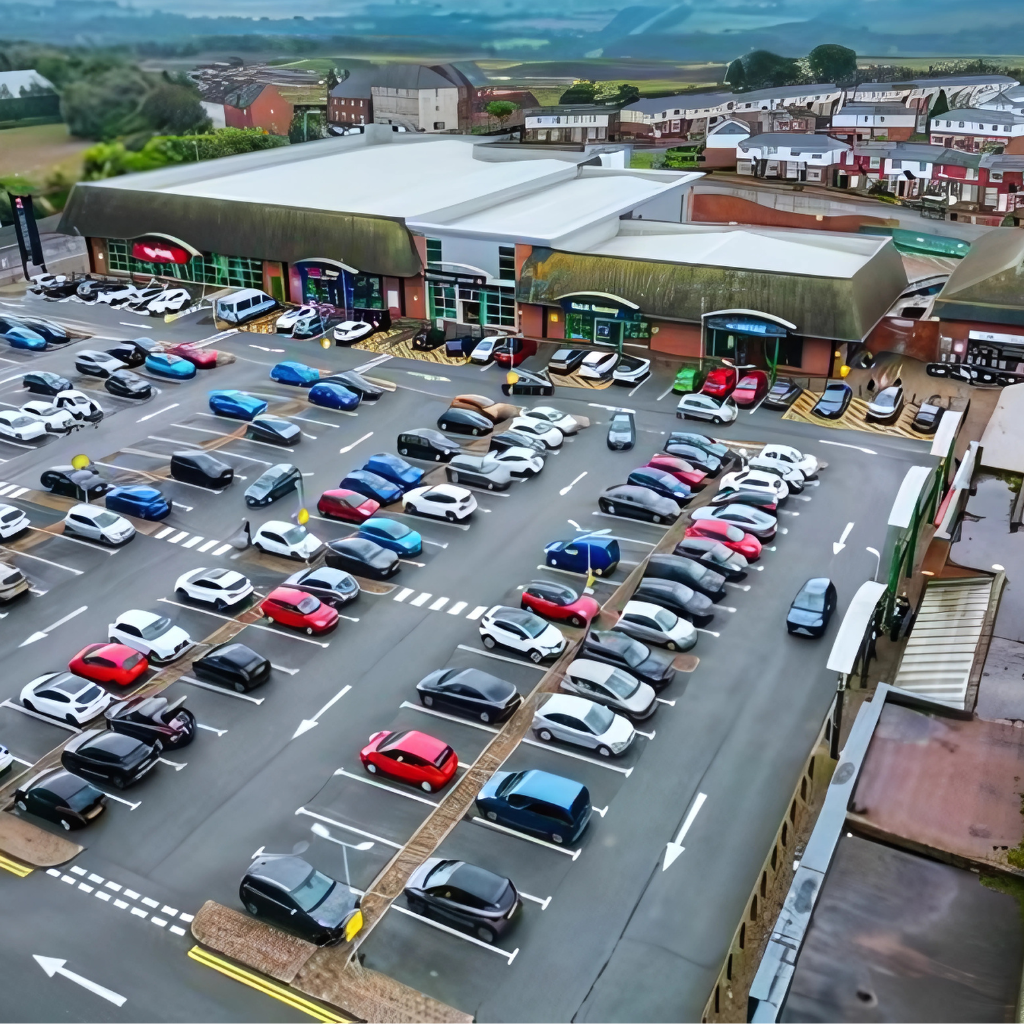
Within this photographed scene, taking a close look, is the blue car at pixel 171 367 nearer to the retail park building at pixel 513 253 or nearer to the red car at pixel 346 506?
the retail park building at pixel 513 253

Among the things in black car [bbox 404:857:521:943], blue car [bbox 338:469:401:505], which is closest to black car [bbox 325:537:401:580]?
blue car [bbox 338:469:401:505]

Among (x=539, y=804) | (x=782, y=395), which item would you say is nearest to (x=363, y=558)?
(x=539, y=804)

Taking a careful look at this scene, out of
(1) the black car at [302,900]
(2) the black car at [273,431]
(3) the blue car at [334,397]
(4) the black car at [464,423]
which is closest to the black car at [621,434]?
(4) the black car at [464,423]

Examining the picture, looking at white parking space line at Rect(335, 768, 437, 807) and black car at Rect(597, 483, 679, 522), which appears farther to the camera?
black car at Rect(597, 483, 679, 522)

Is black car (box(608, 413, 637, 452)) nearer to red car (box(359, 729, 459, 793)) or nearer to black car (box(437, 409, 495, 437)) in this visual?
black car (box(437, 409, 495, 437))

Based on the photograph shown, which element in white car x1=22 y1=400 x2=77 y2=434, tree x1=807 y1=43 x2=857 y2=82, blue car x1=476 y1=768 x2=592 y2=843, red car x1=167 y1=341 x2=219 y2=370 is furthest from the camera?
tree x1=807 y1=43 x2=857 y2=82

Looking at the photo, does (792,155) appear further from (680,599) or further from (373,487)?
(680,599)
